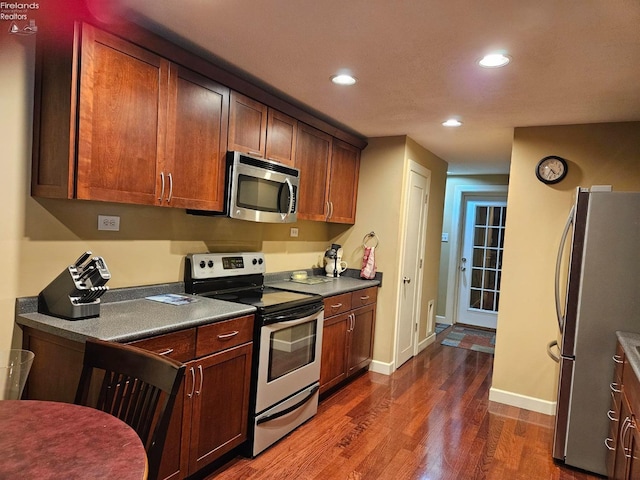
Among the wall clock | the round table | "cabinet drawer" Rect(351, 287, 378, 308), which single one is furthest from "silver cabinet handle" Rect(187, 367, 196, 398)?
the wall clock

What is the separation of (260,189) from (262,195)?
0.05 metres

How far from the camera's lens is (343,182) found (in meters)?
3.81

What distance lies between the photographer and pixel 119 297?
2.22 metres

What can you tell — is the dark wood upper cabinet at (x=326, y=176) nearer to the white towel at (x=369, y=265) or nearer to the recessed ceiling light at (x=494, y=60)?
the white towel at (x=369, y=265)

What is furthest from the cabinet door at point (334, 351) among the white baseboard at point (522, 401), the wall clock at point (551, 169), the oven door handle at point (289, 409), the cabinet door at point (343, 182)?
the wall clock at point (551, 169)

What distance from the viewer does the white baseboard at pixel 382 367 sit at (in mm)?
3902

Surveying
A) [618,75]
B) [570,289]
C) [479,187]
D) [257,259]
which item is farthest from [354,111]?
[479,187]

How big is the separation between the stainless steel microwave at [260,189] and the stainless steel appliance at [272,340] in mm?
383

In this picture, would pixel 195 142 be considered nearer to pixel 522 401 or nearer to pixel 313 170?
pixel 313 170

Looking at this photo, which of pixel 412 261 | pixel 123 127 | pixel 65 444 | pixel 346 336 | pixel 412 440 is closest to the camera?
pixel 65 444

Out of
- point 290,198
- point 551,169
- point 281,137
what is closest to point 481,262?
point 551,169

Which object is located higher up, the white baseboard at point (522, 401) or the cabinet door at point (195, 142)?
the cabinet door at point (195, 142)

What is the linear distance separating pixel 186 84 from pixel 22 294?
4.22ft

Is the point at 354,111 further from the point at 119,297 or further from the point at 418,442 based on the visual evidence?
the point at 418,442
